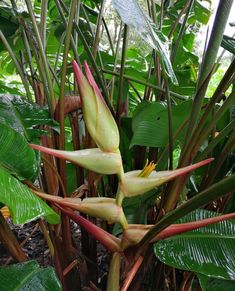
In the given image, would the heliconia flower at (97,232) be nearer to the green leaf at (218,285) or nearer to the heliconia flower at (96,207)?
the heliconia flower at (96,207)

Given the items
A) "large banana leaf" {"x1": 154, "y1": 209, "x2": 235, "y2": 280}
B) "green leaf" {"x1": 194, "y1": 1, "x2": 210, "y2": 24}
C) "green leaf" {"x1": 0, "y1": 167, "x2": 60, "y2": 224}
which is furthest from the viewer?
"green leaf" {"x1": 194, "y1": 1, "x2": 210, "y2": 24}

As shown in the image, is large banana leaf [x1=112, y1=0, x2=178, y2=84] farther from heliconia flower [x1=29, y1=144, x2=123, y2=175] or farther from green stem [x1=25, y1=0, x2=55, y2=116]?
green stem [x1=25, y1=0, x2=55, y2=116]

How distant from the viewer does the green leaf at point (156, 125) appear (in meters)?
0.62

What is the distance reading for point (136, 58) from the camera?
1.55 m

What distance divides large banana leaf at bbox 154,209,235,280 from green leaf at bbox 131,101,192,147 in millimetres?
194

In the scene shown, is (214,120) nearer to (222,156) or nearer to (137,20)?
(222,156)

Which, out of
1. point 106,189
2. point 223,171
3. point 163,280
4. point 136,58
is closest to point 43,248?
point 106,189

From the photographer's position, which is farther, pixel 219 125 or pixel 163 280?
pixel 219 125

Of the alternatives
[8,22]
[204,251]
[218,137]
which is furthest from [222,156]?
[8,22]

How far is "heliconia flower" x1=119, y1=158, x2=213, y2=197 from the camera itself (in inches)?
15.7

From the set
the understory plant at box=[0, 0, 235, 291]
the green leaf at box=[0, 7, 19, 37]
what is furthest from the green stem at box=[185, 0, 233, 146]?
the green leaf at box=[0, 7, 19, 37]

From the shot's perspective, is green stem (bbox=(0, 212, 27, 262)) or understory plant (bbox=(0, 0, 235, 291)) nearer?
understory plant (bbox=(0, 0, 235, 291))

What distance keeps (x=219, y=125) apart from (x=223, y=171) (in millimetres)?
119

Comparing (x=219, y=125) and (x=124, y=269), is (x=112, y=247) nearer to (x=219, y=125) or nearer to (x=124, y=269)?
(x=124, y=269)
